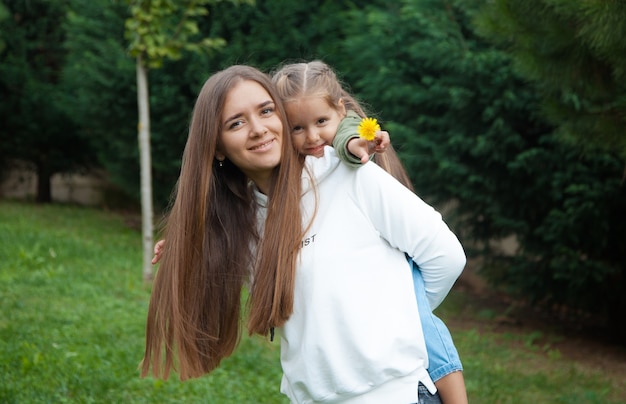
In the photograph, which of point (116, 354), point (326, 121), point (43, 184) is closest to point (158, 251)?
point (326, 121)

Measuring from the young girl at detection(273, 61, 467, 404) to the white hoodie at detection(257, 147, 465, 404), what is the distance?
8cm

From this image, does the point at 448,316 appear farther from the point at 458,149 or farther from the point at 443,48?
the point at 443,48

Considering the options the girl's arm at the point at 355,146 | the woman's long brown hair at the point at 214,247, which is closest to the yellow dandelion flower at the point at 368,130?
the girl's arm at the point at 355,146

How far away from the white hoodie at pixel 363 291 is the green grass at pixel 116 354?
88.0 inches

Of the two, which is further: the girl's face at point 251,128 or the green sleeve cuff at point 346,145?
the girl's face at point 251,128

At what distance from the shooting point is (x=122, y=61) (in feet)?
28.0

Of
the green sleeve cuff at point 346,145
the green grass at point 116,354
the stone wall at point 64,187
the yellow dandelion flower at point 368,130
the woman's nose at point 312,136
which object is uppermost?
the yellow dandelion flower at point 368,130

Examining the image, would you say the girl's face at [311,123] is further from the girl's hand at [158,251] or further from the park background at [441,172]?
the park background at [441,172]

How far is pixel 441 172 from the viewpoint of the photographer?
6.31 meters

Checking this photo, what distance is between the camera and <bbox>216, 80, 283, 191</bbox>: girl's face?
2.26 meters

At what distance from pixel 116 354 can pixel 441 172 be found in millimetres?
2773

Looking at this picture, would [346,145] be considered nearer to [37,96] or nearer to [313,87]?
[313,87]

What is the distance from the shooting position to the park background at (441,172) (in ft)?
14.0

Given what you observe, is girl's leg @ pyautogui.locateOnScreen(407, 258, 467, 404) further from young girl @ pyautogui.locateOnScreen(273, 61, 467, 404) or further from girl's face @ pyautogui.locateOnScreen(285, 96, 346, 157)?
girl's face @ pyautogui.locateOnScreen(285, 96, 346, 157)
